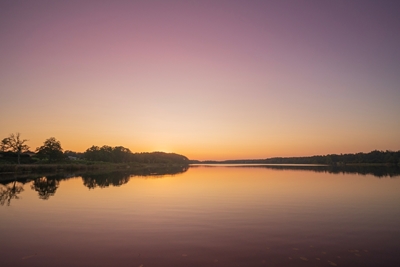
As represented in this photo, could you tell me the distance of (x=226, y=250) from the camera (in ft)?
39.9

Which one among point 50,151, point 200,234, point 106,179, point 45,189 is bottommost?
point 200,234

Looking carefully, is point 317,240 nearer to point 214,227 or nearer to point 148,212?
point 214,227

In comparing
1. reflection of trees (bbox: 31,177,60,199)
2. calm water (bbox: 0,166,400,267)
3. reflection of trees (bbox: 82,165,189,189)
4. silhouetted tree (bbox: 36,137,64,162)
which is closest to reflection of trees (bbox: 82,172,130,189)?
reflection of trees (bbox: 82,165,189,189)

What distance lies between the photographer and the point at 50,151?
10794cm

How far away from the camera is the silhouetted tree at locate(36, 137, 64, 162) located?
107812mm

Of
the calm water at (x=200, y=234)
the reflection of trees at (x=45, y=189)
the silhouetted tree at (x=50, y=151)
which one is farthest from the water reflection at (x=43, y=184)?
the silhouetted tree at (x=50, y=151)

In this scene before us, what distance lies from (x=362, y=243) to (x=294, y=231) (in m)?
3.39

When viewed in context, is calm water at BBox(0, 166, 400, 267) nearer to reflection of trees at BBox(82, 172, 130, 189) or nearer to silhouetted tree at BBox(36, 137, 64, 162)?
reflection of trees at BBox(82, 172, 130, 189)

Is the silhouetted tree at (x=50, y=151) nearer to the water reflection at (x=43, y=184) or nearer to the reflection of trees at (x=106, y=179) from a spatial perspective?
the reflection of trees at (x=106, y=179)

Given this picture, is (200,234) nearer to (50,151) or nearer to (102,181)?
(102,181)

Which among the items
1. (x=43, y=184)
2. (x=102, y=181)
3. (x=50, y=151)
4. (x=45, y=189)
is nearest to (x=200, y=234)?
(x=45, y=189)

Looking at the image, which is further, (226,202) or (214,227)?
(226,202)

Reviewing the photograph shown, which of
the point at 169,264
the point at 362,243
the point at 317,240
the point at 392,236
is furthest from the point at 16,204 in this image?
the point at 392,236

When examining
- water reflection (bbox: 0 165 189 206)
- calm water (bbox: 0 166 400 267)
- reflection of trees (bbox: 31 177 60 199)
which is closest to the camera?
calm water (bbox: 0 166 400 267)
